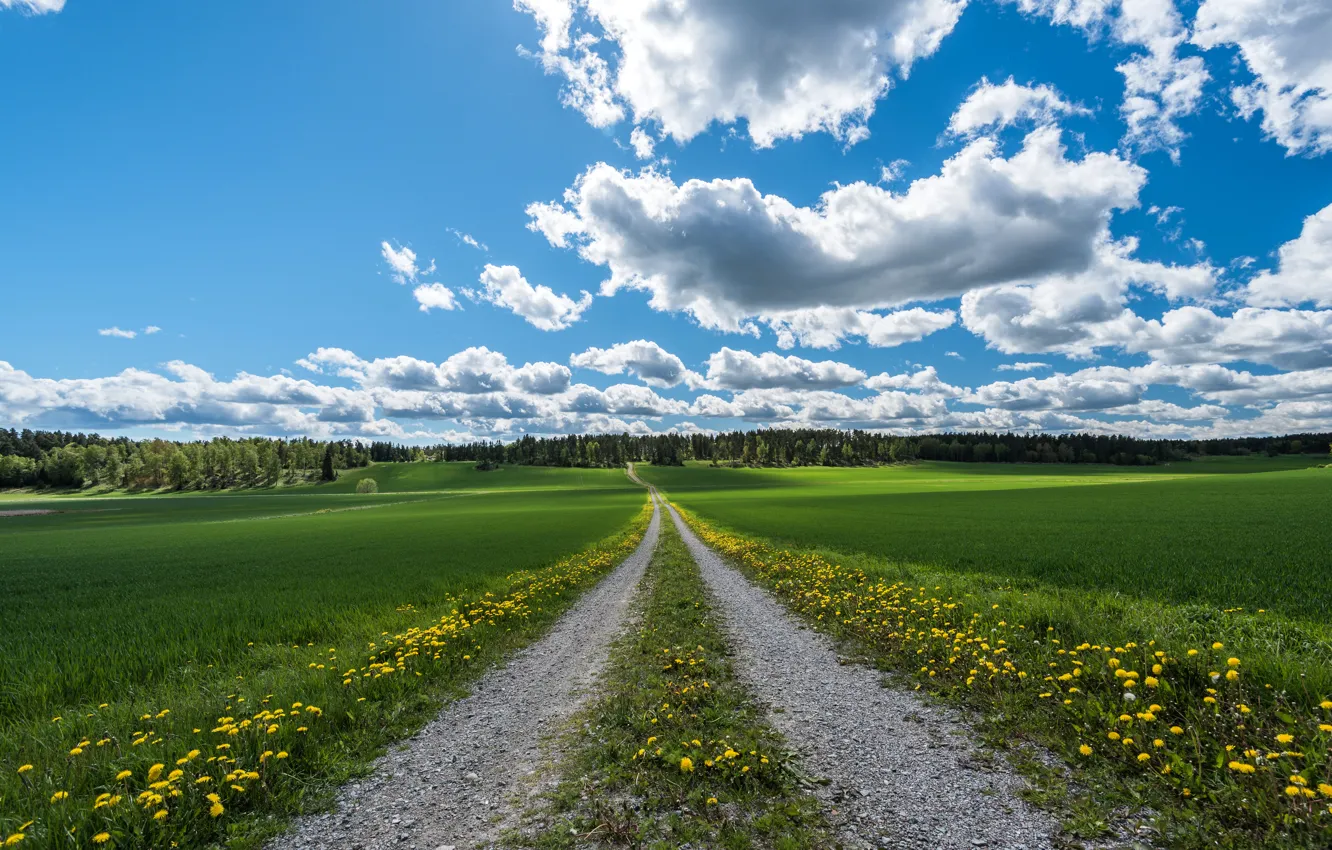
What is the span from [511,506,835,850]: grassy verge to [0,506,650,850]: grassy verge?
9.16 ft

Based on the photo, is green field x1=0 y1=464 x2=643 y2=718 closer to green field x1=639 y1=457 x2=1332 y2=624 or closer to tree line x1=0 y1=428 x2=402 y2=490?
green field x1=639 y1=457 x2=1332 y2=624

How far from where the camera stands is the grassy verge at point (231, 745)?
4.80 metres

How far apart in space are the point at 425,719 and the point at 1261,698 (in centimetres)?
1087

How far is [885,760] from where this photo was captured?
585 cm

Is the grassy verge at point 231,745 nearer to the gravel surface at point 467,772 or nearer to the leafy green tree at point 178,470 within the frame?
the gravel surface at point 467,772

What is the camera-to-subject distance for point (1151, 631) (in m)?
8.55

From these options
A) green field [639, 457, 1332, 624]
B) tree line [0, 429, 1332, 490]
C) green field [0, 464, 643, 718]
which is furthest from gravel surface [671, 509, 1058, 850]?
tree line [0, 429, 1332, 490]

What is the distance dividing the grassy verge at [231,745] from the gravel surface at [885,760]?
17.8ft

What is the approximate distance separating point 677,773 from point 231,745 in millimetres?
5337

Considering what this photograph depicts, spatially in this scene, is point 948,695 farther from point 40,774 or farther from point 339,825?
point 40,774

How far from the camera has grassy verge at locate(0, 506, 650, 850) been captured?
4801mm

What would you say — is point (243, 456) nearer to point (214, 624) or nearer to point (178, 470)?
point (178, 470)

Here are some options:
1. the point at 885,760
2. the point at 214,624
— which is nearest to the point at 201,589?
the point at 214,624

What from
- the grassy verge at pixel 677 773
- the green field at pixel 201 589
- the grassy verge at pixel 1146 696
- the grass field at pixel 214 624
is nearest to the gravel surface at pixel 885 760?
the grassy verge at pixel 677 773
